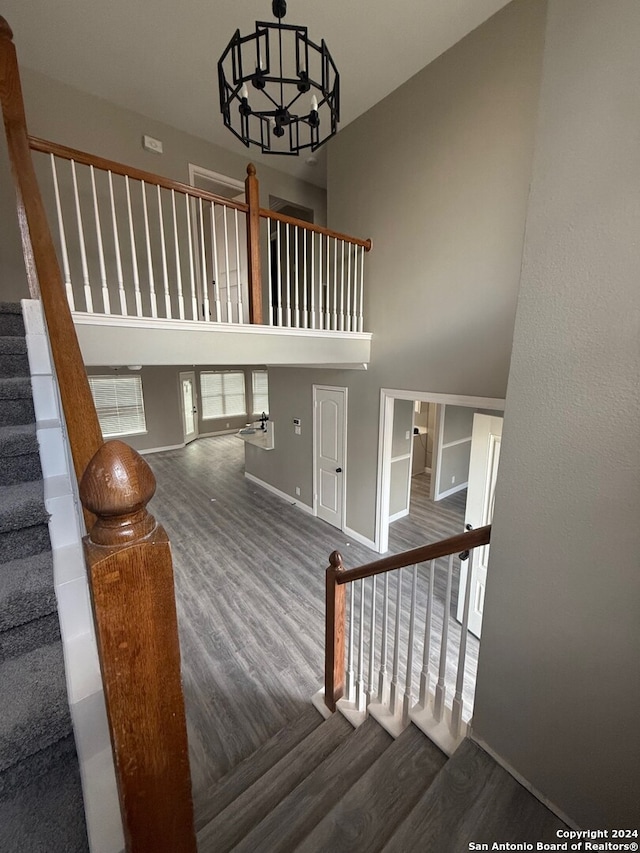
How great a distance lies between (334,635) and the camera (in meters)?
2.15

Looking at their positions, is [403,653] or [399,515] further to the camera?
[399,515]

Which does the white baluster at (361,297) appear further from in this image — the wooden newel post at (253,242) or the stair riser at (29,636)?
the stair riser at (29,636)

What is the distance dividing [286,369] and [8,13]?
4190mm

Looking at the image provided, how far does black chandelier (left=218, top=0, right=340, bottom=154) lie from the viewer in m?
1.56

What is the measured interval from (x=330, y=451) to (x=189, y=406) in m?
5.84

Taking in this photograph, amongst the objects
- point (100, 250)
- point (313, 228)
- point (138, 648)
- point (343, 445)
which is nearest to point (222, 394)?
point (343, 445)

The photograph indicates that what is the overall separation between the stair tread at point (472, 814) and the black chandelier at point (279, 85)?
2.74m

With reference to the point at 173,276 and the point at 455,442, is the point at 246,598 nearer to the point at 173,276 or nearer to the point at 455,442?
the point at 173,276

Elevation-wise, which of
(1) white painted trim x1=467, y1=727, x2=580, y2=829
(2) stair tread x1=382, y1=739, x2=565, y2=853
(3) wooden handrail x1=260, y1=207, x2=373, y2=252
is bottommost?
(2) stair tread x1=382, y1=739, x2=565, y2=853

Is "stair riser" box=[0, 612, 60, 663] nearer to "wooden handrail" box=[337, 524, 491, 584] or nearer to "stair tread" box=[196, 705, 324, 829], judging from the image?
"stair tread" box=[196, 705, 324, 829]

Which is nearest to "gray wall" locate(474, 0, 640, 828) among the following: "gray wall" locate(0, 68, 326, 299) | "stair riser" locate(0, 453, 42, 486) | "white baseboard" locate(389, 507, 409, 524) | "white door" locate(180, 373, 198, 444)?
"stair riser" locate(0, 453, 42, 486)

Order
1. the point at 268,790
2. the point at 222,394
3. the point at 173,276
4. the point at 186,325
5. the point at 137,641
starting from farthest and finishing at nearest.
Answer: the point at 222,394 → the point at 173,276 → the point at 186,325 → the point at 268,790 → the point at 137,641

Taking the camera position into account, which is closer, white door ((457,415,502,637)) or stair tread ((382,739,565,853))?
stair tread ((382,739,565,853))

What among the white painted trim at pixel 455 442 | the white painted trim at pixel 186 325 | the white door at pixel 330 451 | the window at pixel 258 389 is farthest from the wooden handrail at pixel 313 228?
the window at pixel 258 389
